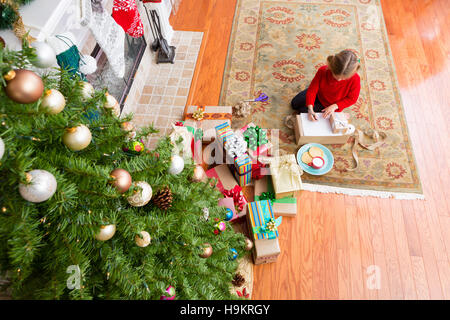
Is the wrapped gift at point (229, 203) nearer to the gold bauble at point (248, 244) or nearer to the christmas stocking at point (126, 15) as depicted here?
the gold bauble at point (248, 244)

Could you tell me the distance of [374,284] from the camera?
152 cm

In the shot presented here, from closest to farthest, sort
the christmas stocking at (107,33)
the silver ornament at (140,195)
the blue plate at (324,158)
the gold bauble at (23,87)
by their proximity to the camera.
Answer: the gold bauble at (23,87), the silver ornament at (140,195), the christmas stocking at (107,33), the blue plate at (324,158)

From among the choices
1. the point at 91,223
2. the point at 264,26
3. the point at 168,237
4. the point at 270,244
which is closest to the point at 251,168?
the point at 270,244

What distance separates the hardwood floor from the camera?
4.98 feet

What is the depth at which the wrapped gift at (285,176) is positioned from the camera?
1592 millimetres

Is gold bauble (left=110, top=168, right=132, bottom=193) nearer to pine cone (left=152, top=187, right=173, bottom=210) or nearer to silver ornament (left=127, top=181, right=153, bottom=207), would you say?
silver ornament (left=127, top=181, right=153, bottom=207)

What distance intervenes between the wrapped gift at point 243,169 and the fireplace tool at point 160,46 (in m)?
1.16

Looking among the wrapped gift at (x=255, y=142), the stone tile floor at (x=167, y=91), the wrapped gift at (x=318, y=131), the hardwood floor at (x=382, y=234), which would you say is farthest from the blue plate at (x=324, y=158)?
the stone tile floor at (x=167, y=91)

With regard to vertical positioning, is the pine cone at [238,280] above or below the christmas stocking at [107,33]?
below

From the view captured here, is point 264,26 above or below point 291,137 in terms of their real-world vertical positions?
above

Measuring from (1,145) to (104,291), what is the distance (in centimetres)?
48
